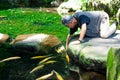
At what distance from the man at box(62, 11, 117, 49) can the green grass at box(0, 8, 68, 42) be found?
3.01 meters

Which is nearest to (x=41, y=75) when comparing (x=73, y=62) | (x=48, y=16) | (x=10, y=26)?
(x=73, y=62)

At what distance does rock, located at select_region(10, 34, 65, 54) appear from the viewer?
12.3 metres

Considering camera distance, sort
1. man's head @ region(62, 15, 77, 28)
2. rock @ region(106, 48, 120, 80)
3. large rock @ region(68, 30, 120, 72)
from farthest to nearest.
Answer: man's head @ region(62, 15, 77, 28) → large rock @ region(68, 30, 120, 72) → rock @ region(106, 48, 120, 80)

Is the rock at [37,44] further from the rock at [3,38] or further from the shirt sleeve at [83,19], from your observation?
the shirt sleeve at [83,19]

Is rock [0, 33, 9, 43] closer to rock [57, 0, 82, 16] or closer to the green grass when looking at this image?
the green grass

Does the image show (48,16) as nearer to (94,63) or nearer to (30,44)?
(30,44)

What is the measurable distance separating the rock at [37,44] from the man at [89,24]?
1877 millimetres

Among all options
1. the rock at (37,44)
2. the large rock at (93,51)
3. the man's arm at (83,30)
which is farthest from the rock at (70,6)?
the man's arm at (83,30)

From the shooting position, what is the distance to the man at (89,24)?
32.5ft

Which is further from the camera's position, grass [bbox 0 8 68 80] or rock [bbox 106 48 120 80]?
grass [bbox 0 8 68 80]

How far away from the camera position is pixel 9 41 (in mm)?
13578

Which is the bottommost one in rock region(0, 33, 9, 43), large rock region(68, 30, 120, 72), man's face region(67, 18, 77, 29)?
rock region(0, 33, 9, 43)

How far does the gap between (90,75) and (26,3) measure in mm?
18410

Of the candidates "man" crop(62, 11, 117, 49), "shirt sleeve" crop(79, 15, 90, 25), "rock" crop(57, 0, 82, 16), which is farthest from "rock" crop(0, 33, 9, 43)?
"rock" crop(57, 0, 82, 16)
